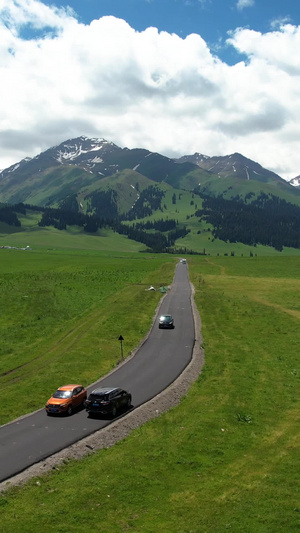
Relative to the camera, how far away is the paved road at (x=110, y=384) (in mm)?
24797

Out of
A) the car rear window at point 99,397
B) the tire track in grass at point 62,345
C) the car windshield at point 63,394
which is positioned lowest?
the tire track in grass at point 62,345

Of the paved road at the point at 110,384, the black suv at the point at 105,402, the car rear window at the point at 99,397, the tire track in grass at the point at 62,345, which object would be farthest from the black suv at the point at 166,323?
the car rear window at the point at 99,397

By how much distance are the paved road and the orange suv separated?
1.87 ft

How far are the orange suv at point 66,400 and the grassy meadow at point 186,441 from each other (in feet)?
9.97

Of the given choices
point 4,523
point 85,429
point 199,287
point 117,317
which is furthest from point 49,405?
point 199,287

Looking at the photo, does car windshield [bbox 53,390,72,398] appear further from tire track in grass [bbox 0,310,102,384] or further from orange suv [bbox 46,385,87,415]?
tire track in grass [bbox 0,310,102,384]

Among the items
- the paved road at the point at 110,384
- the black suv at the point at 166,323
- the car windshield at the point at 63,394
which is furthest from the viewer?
the black suv at the point at 166,323

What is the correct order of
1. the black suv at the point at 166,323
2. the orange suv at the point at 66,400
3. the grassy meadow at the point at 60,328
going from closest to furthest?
1. the orange suv at the point at 66,400
2. the grassy meadow at the point at 60,328
3. the black suv at the point at 166,323

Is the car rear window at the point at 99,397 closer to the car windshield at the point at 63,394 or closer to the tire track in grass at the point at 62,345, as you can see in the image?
the car windshield at the point at 63,394

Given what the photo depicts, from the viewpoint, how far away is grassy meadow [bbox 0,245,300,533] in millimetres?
18062

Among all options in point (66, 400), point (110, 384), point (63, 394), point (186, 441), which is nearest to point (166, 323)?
point (110, 384)

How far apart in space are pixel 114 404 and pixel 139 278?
296 feet

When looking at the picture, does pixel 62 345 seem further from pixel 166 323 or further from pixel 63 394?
pixel 63 394

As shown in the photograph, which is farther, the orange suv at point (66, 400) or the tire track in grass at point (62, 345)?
the tire track in grass at point (62, 345)
